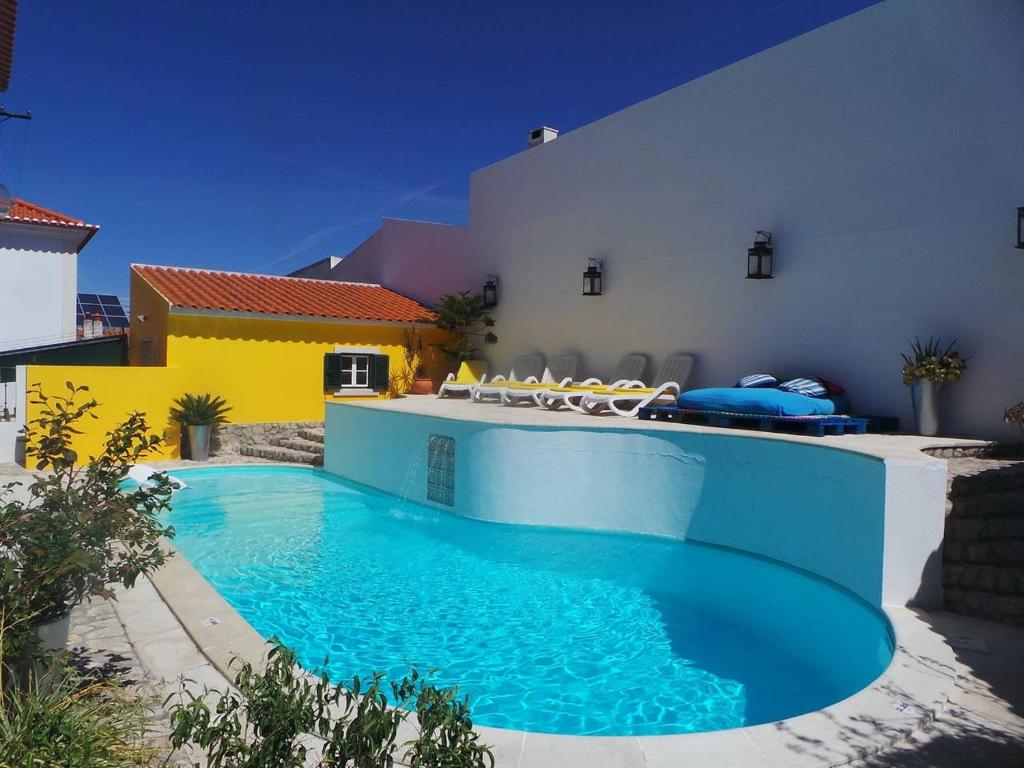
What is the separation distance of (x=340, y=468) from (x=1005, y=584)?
471 inches

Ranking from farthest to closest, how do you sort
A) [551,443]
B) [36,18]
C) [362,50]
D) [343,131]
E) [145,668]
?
[343,131]
[362,50]
[36,18]
[551,443]
[145,668]

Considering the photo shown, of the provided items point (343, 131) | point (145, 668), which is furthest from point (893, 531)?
point (343, 131)

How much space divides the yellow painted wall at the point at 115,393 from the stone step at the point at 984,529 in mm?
13715

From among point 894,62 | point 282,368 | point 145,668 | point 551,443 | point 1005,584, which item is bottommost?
point 145,668

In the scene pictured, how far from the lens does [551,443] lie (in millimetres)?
9930

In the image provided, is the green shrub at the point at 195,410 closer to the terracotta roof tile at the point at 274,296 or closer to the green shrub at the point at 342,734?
the terracotta roof tile at the point at 274,296

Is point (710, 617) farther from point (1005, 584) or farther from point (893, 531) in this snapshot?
point (1005, 584)

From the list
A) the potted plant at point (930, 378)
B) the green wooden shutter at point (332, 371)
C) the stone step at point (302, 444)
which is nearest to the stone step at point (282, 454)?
the stone step at point (302, 444)

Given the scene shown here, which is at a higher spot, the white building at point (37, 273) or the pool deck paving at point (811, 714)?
the white building at point (37, 273)

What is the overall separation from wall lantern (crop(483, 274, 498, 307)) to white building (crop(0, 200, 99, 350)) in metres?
12.1

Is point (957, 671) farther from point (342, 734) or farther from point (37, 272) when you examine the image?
point (37, 272)

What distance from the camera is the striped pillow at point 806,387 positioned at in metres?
10.4

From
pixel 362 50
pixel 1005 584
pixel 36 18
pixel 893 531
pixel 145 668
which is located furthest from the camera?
pixel 362 50

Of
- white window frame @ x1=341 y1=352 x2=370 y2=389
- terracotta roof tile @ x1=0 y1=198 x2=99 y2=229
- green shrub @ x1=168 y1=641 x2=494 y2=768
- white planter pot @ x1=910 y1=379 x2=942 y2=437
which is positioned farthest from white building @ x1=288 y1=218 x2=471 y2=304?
green shrub @ x1=168 y1=641 x2=494 y2=768
